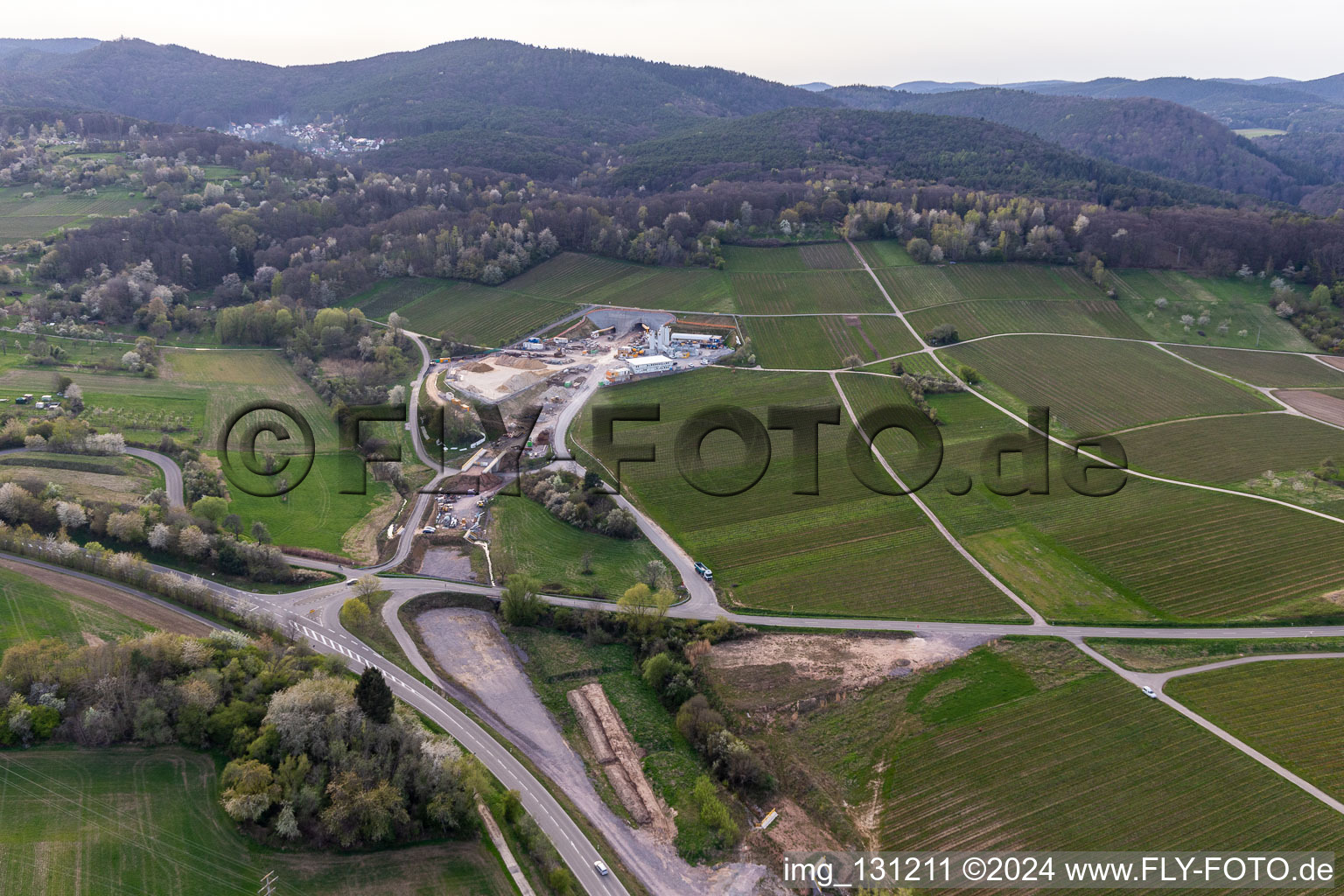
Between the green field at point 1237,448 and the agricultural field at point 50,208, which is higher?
the agricultural field at point 50,208

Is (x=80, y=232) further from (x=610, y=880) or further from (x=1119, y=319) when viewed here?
(x=1119, y=319)

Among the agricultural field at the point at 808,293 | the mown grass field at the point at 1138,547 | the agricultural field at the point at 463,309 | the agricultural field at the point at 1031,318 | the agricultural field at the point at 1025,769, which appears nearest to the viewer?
the agricultural field at the point at 1025,769

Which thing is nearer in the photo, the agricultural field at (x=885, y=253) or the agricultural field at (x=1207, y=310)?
the agricultural field at (x=1207, y=310)

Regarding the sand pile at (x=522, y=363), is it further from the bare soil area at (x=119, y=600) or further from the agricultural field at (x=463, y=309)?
the bare soil area at (x=119, y=600)

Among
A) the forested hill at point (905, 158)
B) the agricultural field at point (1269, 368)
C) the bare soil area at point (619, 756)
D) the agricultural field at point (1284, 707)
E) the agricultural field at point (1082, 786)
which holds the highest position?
the forested hill at point (905, 158)

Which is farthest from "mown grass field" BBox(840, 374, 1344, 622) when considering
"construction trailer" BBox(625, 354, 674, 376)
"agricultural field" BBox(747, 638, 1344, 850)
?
"construction trailer" BBox(625, 354, 674, 376)

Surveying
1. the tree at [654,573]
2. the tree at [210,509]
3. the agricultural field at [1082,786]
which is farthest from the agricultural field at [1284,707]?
the tree at [210,509]
